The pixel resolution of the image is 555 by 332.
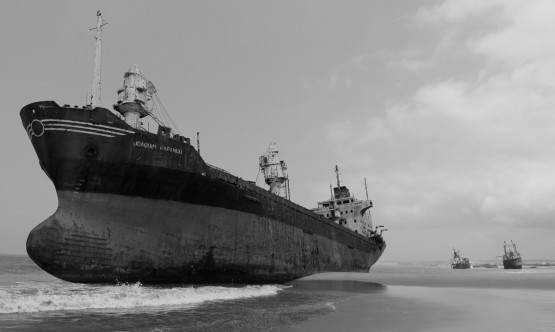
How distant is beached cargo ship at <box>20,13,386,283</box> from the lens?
12.4 meters

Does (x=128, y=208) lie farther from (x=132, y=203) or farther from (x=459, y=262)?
(x=459, y=262)

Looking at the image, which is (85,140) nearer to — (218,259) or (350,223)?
(218,259)

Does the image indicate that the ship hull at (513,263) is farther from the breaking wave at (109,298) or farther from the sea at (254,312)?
the breaking wave at (109,298)

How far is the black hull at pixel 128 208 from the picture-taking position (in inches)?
484

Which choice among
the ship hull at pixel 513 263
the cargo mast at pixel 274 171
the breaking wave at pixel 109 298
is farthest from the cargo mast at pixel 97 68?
the ship hull at pixel 513 263

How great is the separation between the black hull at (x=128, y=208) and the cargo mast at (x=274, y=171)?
502 inches

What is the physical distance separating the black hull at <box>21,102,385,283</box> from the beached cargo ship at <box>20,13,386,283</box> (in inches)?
1.4

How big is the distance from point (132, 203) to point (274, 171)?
17.1m

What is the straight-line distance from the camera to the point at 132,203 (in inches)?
528

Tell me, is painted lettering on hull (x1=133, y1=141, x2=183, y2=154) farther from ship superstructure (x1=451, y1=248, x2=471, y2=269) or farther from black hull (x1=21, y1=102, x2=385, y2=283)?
ship superstructure (x1=451, y1=248, x2=471, y2=269)

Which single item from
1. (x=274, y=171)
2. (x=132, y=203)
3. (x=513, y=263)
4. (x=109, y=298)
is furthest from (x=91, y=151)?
(x=513, y=263)

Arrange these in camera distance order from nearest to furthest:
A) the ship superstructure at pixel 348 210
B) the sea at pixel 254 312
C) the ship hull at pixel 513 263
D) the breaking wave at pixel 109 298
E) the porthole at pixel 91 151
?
1. the sea at pixel 254 312
2. the breaking wave at pixel 109 298
3. the porthole at pixel 91 151
4. the ship superstructure at pixel 348 210
5. the ship hull at pixel 513 263

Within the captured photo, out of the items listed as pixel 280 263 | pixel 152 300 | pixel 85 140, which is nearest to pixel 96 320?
pixel 152 300

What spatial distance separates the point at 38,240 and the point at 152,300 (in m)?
4.78
